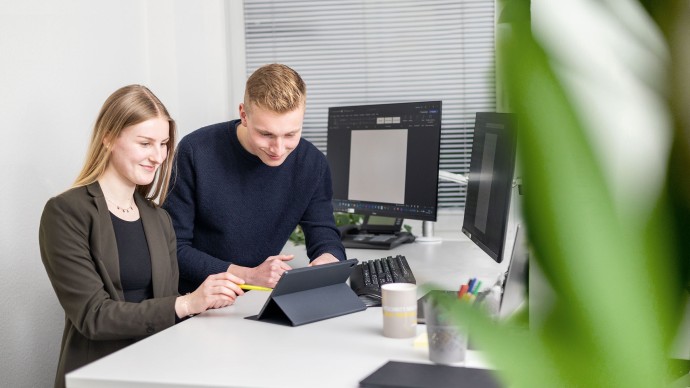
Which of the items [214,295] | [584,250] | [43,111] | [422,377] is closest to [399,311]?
[422,377]

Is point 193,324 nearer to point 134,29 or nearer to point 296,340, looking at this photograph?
point 296,340

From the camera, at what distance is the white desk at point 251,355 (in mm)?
1265

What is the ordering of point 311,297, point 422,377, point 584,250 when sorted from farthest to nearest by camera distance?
point 311,297, point 422,377, point 584,250

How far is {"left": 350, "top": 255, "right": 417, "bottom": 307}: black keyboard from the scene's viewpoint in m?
1.88

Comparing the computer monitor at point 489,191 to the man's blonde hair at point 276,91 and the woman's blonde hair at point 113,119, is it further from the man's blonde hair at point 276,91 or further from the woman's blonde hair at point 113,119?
the woman's blonde hair at point 113,119

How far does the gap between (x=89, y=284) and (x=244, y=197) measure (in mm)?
722

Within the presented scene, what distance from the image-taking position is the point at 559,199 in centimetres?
19

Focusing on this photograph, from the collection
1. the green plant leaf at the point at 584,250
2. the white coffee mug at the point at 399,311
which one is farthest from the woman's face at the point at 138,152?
the green plant leaf at the point at 584,250

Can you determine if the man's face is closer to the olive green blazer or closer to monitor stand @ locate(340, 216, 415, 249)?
the olive green blazer

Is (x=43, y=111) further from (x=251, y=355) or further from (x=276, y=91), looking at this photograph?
(x=251, y=355)

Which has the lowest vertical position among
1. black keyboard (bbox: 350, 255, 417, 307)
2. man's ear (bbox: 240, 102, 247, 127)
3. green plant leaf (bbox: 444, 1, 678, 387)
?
black keyboard (bbox: 350, 255, 417, 307)

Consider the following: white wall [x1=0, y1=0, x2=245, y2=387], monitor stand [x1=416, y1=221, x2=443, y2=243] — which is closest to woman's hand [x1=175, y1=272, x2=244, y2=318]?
white wall [x1=0, y1=0, x2=245, y2=387]

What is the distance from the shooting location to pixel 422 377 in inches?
48.4

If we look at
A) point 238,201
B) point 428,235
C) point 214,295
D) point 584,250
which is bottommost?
point 428,235
